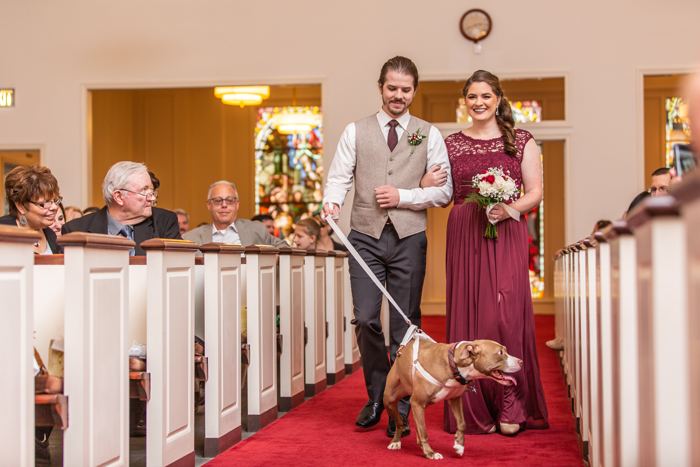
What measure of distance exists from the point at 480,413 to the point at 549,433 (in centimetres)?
34

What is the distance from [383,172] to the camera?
3.54 m

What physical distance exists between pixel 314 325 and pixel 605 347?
10.0ft

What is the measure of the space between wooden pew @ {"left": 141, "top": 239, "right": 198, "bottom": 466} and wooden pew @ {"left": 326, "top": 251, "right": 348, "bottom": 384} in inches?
97.5

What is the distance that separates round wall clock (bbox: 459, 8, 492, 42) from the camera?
7.69 m

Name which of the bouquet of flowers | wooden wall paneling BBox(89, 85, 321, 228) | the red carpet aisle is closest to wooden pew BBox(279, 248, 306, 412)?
the red carpet aisle

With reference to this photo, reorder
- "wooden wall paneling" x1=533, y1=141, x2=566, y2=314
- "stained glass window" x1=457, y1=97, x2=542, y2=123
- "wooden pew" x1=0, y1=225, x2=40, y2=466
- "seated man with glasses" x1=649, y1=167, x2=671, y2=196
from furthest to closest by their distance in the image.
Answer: "wooden wall paneling" x1=533, y1=141, x2=566, y2=314
"stained glass window" x1=457, y1=97, x2=542, y2=123
"seated man with glasses" x1=649, y1=167, x2=671, y2=196
"wooden pew" x1=0, y1=225, x2=40, y2=466

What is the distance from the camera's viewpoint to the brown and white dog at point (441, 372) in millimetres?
2801

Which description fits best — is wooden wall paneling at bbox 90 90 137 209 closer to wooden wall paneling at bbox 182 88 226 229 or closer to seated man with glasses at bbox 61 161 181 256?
wooden wall paneling at bbox 182 88 226 229

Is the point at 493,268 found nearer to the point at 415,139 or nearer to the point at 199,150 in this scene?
the point at 415,139

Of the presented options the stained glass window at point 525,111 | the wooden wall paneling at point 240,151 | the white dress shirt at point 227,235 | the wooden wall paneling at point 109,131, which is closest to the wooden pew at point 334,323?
the white dress shirt at point 227,235

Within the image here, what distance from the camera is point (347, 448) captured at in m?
3.22

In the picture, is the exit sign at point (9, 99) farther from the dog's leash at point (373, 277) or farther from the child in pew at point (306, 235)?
the dog's leash at point (373, 277)

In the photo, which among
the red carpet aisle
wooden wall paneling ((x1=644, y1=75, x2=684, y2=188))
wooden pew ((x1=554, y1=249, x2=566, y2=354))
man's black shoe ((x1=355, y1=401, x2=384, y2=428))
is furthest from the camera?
wooden wall paneling ((x1=644, y1=75, x2=684, y2=188))

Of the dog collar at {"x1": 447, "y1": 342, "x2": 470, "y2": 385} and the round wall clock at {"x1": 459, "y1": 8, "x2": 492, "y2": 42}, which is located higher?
the round wall clock at {"x1": 459, "y1": 8, "x2": 492, "y2": 42}
